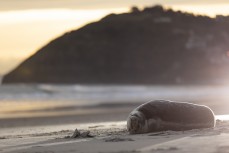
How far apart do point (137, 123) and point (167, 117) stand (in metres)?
0.63

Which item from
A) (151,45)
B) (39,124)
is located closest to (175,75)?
(151,45)

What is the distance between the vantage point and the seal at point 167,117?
36.6ft

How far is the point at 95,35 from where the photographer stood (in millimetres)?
78062

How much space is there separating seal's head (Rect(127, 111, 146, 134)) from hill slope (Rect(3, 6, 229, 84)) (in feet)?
164

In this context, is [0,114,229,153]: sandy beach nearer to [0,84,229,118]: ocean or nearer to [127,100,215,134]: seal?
[127,100,215,134]: seal

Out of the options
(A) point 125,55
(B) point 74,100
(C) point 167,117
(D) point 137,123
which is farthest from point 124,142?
(A) point 125,55

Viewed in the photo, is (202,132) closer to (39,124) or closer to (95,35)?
(39,124)

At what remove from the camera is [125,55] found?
78.9 metres

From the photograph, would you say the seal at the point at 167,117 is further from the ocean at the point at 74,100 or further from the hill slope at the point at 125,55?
the hill slope at the point at 125,55

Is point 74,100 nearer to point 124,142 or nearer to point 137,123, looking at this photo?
point 137,123

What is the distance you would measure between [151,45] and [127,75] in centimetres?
884

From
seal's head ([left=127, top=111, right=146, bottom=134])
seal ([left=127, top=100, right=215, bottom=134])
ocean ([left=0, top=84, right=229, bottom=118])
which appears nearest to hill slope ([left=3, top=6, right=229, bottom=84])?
ocean ([left=0, top=84, right=229, bottom=118])

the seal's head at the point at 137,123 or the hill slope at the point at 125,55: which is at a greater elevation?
the hill slope at the point at 125,55

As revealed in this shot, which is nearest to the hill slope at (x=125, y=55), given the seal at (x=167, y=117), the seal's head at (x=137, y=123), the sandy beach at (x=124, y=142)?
the seal at (x=167, y=117)
